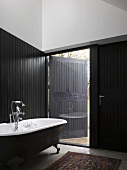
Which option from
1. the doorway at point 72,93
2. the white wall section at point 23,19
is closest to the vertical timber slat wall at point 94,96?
the doorway at point 72,93

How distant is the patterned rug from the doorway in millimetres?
813

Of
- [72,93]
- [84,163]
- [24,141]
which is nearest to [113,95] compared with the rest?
[72,93]

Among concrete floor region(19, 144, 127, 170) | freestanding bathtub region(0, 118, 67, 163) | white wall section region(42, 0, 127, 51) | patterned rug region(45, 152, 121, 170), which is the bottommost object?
concrete floor region(19, 144, 127, 170)

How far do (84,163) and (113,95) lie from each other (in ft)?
4.92

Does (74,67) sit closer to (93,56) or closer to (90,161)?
(93,56)

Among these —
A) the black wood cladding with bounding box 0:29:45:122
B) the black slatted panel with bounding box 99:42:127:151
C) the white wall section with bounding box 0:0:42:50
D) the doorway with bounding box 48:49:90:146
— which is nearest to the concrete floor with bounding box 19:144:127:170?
the black slatted panel with bounding box 99:42:127:151

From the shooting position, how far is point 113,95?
3721mm

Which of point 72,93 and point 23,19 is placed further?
point 72,93

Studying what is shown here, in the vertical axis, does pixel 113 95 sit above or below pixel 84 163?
above

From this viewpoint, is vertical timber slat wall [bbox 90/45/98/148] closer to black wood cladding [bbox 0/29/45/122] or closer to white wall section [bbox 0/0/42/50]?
black wood cladding [bbox 0/29/45/122]

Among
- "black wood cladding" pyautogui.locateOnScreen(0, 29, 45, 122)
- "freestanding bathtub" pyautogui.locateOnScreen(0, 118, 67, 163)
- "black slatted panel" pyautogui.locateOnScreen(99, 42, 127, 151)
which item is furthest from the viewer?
"black slatted panel" pyautogui.locateOnScreen(99, 42, 127, 151)

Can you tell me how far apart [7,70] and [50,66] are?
146 centimetres

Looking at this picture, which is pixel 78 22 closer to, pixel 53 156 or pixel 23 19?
pixel 23 19

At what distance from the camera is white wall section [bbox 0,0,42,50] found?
136 inches
